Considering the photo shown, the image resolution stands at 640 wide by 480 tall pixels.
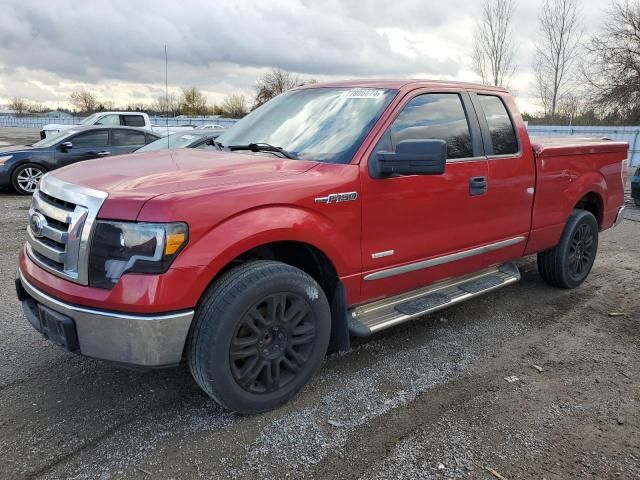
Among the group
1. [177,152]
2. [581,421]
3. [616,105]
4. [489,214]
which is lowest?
[581,421]

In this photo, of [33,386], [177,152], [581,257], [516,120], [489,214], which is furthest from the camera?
[581,257]

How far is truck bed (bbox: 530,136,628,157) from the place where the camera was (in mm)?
4633

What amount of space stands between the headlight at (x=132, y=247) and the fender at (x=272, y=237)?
0.24ft

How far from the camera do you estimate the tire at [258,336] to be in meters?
2.67

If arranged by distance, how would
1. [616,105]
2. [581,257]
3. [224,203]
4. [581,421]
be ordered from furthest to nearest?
[616,105] → [581,257] → [581,421] → [224,203]

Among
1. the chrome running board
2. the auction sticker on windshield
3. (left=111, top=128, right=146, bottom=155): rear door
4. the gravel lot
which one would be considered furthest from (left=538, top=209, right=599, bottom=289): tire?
(left=111, top=128, right=146, bottom=155): rear door

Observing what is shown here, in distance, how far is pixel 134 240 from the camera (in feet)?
8.19

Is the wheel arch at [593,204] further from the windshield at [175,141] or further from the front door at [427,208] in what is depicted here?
the windshield at [175,141]

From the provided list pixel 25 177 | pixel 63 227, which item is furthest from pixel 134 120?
pixel 63 227

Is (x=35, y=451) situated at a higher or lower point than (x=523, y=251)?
lower

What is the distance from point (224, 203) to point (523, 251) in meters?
3.05

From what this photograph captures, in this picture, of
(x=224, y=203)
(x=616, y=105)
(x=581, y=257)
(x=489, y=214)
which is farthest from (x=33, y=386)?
(x=616, y=105)

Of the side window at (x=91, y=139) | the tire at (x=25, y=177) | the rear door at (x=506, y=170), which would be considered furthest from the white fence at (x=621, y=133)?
the tire at (x=25, y=177)

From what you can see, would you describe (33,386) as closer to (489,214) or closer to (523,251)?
(489,214)
